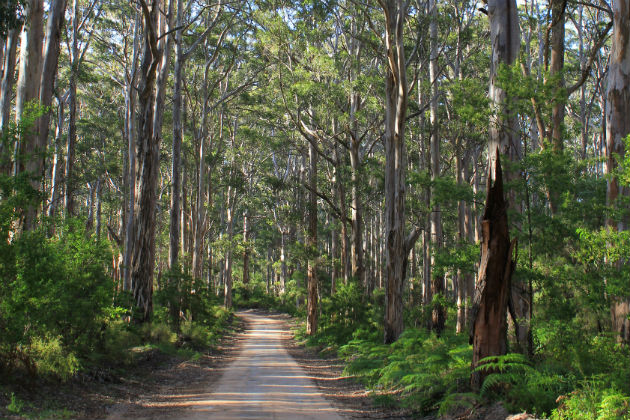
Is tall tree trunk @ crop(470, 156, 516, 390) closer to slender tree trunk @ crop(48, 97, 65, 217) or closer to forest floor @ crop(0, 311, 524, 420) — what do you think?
forest floor @ crop(0, 311, 524, 420)

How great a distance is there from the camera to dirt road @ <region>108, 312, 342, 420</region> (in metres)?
7.32

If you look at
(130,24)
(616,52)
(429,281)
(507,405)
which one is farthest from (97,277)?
(130,24)

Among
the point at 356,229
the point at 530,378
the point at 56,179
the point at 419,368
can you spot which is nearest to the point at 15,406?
the point at 530,378

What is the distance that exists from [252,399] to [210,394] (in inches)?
40.0

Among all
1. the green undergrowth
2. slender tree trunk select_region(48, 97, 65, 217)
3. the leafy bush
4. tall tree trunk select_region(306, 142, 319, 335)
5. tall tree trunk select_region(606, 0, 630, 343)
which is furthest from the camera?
tall tree trunk select_region(306, 142, 319, 335)

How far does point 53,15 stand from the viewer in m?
11.9

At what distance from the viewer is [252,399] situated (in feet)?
28.3

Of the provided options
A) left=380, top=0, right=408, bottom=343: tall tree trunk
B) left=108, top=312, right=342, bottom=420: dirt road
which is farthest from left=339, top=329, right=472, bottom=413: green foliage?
left=108, top=312, right=342, bottom=420: dirt road

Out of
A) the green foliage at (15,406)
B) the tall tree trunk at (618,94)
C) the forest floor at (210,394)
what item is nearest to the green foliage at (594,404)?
the forest floor at (210,394)

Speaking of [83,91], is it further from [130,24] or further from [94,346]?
[94,346]

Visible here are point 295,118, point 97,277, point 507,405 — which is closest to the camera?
point 507,405

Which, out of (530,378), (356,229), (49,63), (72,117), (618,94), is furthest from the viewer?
(356,229)

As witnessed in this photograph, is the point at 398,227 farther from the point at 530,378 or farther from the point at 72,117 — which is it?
the point at 72,117

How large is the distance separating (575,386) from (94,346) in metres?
7.67
